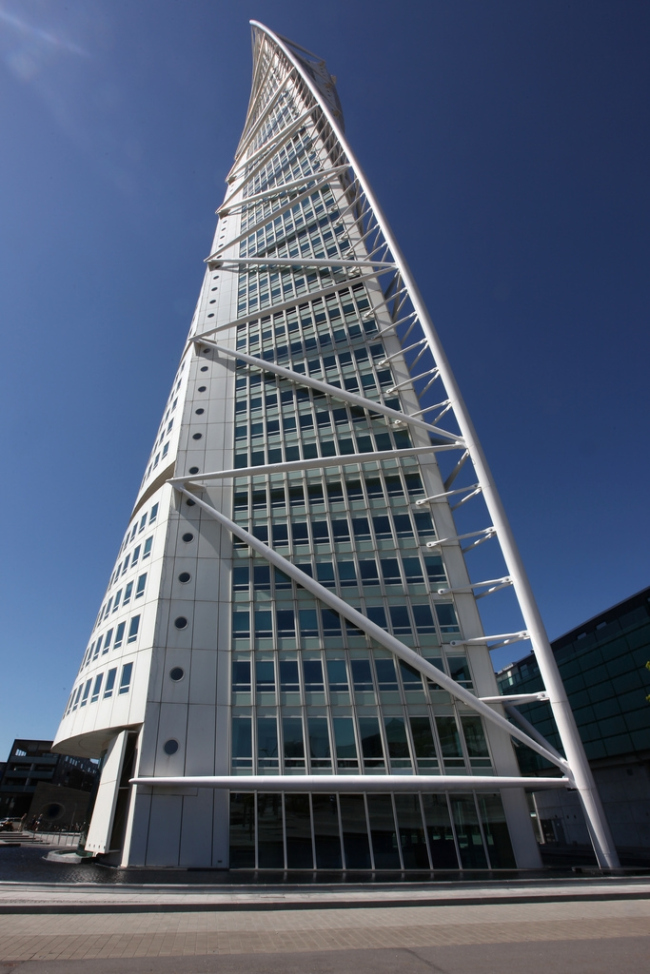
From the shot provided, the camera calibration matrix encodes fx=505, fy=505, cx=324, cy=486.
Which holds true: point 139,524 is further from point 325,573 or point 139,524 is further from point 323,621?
point 323,621

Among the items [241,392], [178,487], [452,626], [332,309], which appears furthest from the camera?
[332,309]

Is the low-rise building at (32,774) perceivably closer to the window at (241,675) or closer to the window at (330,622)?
the window at (241,675)

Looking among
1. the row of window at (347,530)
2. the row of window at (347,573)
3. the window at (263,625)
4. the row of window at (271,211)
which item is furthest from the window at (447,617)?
the row of window at (271,211)

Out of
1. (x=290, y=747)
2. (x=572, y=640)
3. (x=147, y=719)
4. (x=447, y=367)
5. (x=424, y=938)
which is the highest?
(x=447, y=367)

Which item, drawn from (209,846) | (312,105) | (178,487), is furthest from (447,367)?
(312,105)

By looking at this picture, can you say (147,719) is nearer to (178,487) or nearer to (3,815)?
(178,487)

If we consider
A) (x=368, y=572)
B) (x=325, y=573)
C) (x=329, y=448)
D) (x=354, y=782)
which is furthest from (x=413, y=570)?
(x=354, y=782)

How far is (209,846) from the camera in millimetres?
19578

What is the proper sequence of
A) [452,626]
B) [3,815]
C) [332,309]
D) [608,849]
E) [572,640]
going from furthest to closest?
1. [3,815]
2. [572,640]
3. [332,309]
4. [452,626]
5. [608,849]

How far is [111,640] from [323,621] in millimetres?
11862

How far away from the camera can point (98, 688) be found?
25.8m

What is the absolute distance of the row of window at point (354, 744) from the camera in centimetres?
2120

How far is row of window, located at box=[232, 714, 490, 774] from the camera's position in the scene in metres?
21.2

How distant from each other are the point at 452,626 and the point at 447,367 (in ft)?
50.2
